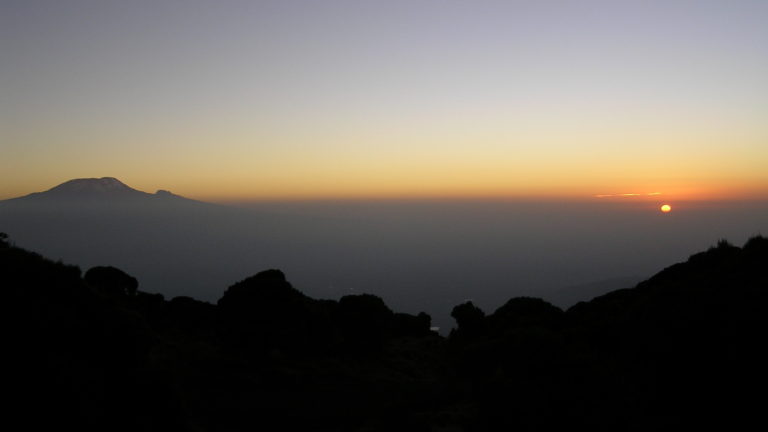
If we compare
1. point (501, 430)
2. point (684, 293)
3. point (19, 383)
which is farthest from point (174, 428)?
point (684, 293)

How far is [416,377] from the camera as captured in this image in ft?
64.1

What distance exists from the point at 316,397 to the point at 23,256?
9023 mm

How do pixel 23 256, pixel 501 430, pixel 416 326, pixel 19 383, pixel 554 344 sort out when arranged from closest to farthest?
pixel 19 383 < pixel 501 430 < pixel 23 256 < pixel 554 344 < pixel 416 326

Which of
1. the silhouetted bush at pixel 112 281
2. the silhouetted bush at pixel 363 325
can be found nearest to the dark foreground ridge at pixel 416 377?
the silhouetted bush at pixel 363 325

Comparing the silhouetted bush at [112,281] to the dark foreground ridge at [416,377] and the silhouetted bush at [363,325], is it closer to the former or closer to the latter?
the dark foreground ridge at [416,377]

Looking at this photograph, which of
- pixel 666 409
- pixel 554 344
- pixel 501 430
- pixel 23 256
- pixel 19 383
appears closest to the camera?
pixel 19 383

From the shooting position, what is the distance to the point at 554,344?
12.0m

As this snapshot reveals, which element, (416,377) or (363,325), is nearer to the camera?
(416,377)

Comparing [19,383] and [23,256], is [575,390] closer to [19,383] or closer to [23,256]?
[19,383]

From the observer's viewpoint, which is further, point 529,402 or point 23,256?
point 23,256

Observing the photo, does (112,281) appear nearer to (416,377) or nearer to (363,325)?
(363,325)

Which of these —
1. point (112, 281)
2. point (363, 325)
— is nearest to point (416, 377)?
point (363, 325)

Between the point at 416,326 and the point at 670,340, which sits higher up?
the point at 670,340

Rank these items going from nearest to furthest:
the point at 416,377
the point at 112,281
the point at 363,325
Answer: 1. the point at 416,377
2. the point at 363,325
3. the point at 112,281
